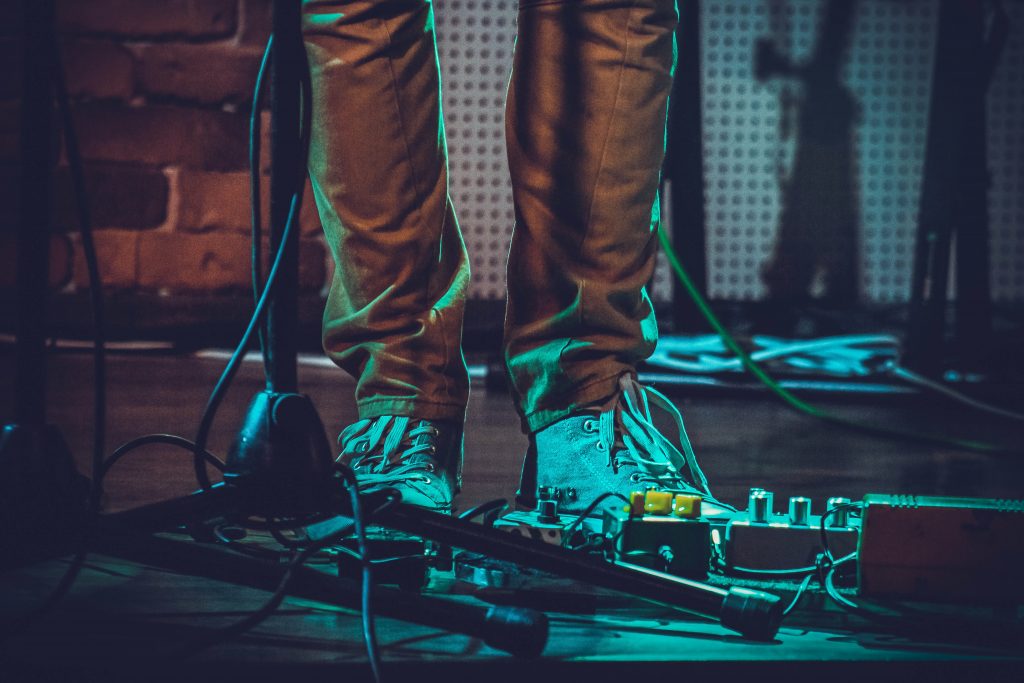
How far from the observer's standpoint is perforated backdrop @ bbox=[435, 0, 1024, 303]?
2.48m

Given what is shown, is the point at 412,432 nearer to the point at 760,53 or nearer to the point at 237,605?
the point at 237,605

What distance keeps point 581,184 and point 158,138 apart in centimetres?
171

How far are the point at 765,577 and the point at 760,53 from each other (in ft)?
6.66

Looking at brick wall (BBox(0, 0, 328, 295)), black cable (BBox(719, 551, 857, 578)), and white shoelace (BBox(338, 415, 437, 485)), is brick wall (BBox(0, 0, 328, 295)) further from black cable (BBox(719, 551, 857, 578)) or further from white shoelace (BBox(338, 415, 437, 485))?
black cable (BBox(719, 551, 857, 578))

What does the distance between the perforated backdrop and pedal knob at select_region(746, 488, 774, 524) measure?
6.02ft

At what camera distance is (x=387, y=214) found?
854mm

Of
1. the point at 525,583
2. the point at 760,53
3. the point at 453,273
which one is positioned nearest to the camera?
the point at 525,583

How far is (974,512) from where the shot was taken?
0.60 metres

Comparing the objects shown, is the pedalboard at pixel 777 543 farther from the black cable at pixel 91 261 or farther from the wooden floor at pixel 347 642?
the black cable at pixel 91 261

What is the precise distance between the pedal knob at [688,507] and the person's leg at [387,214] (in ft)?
0.72

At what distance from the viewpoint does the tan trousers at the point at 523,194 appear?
33.1 inches

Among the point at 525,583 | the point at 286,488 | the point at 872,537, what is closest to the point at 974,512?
the point at 872,537

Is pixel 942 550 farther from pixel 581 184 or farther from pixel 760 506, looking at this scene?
pixel 581 184

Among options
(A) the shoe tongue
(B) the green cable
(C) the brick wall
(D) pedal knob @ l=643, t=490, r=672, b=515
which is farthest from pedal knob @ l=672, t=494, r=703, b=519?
(C) the brick wall
